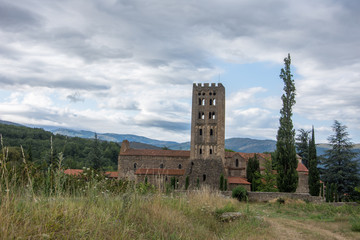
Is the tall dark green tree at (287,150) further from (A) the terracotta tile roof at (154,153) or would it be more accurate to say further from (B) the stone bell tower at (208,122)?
(A) the terracotta tile roof at (154,153)

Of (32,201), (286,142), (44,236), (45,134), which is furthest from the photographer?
(45,134)

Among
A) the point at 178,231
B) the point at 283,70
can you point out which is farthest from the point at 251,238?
the point at 283,70

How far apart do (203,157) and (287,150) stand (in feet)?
48.6

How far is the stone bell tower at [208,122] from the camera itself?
143 feet

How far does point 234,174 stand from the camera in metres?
46.6

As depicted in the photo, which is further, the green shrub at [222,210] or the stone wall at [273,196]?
the stone wall at [273,196]

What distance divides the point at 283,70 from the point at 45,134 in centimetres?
7403

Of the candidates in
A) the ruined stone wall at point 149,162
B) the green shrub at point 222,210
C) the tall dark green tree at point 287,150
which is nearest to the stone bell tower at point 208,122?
the ruined stone wall at point 149,162

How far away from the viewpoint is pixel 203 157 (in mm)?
43500

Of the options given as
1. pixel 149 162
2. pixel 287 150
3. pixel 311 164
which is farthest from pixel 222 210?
pixel 149 162

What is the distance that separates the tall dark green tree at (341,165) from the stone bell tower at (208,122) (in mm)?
15244

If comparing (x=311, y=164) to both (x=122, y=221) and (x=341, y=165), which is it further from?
(x=122, y=221)

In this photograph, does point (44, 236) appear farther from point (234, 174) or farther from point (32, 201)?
point (234, 174)

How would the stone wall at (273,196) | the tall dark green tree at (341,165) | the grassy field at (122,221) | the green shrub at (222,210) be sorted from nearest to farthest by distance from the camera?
the grassy field at (122,221) < the green shrub at (222,210) < the stone wall at (273,196) < the tall dark green tree at (341,165)
